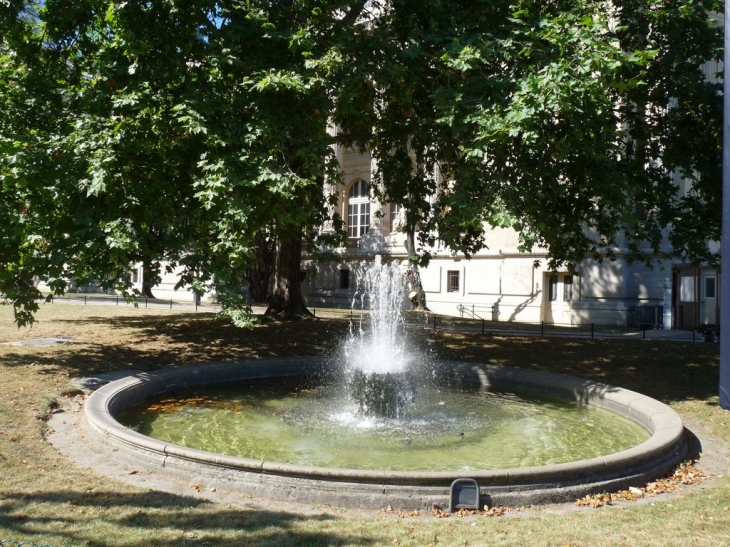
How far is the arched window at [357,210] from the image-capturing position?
133ft

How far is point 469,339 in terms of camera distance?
1967 centimetres

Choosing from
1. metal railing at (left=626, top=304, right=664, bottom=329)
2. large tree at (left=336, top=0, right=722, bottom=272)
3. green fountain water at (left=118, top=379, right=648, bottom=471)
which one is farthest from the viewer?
metal railing at (left=626, top=304, right=664, bottom=329)

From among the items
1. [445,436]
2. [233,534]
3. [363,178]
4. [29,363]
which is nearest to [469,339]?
[445,436]

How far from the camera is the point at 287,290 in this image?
22359mm

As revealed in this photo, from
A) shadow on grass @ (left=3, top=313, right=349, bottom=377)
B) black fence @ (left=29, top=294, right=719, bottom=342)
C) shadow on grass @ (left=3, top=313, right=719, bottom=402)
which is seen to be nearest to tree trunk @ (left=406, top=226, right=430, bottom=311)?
black fence @ (left=29, top=294, right=719, bottom=342)

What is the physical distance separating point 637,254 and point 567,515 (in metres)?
11.0

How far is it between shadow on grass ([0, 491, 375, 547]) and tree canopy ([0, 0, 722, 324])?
5.47 metres

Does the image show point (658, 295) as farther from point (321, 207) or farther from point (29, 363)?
point (29, 363)

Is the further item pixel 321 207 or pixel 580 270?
pixel 580 270

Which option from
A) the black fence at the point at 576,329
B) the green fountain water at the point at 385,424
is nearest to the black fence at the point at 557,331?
the black fence at the point at 576,329

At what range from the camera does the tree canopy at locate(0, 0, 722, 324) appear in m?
11.5

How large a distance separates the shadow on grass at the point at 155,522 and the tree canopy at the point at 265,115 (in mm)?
5475

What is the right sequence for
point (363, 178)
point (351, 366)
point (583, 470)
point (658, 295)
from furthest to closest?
point (363, 178) → point (658, 295) → point (351, 366) → point (583, 470)

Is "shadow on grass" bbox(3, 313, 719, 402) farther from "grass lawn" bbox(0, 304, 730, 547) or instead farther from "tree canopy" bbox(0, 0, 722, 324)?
"tree canopy" bbox(0, 0, 722, 324)
